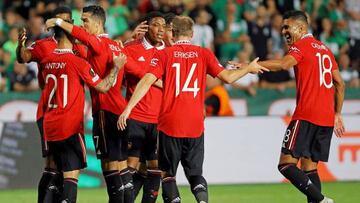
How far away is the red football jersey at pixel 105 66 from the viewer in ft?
39.9

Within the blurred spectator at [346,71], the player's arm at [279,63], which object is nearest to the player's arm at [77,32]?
the player's arm at [279,63]

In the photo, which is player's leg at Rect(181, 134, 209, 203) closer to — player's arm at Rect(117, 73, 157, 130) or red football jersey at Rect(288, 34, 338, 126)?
player's arm at Rect(117, 73, 157, 130)

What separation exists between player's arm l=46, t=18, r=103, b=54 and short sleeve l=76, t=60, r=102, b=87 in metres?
0.25

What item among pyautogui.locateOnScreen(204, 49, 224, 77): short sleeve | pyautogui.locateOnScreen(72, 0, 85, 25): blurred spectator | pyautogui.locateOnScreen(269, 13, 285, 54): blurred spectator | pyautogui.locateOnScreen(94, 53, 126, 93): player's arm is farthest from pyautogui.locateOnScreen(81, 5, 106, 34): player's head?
pyautogui.locateOnScreen(269, 13, 285, 54): blurred spectator

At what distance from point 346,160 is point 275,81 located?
2.87 metres

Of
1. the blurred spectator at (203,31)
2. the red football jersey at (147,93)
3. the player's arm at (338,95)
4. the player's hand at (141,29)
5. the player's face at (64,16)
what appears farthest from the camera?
the blurred spectator at (203,31)

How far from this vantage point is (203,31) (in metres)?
21.0

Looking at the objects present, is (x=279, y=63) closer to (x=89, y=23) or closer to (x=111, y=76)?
(x=111, y=76)

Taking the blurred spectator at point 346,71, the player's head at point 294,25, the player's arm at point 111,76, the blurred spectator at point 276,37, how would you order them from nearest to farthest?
the player's arm at point 111,76 < the player's head at point 294,25 < the blurred spectator at point 346,71 < the blurred spectator at point 276,37

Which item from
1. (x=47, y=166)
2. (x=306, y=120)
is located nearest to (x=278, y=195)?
(x=306, y=120)

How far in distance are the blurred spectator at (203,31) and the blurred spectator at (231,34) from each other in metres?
0.31

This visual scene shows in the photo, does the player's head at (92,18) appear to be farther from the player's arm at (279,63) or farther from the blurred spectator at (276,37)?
the blurred spectator at (276,37)

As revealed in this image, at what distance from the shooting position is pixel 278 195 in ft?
52.9

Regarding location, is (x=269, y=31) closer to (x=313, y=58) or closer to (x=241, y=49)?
(x=241, y=49)
